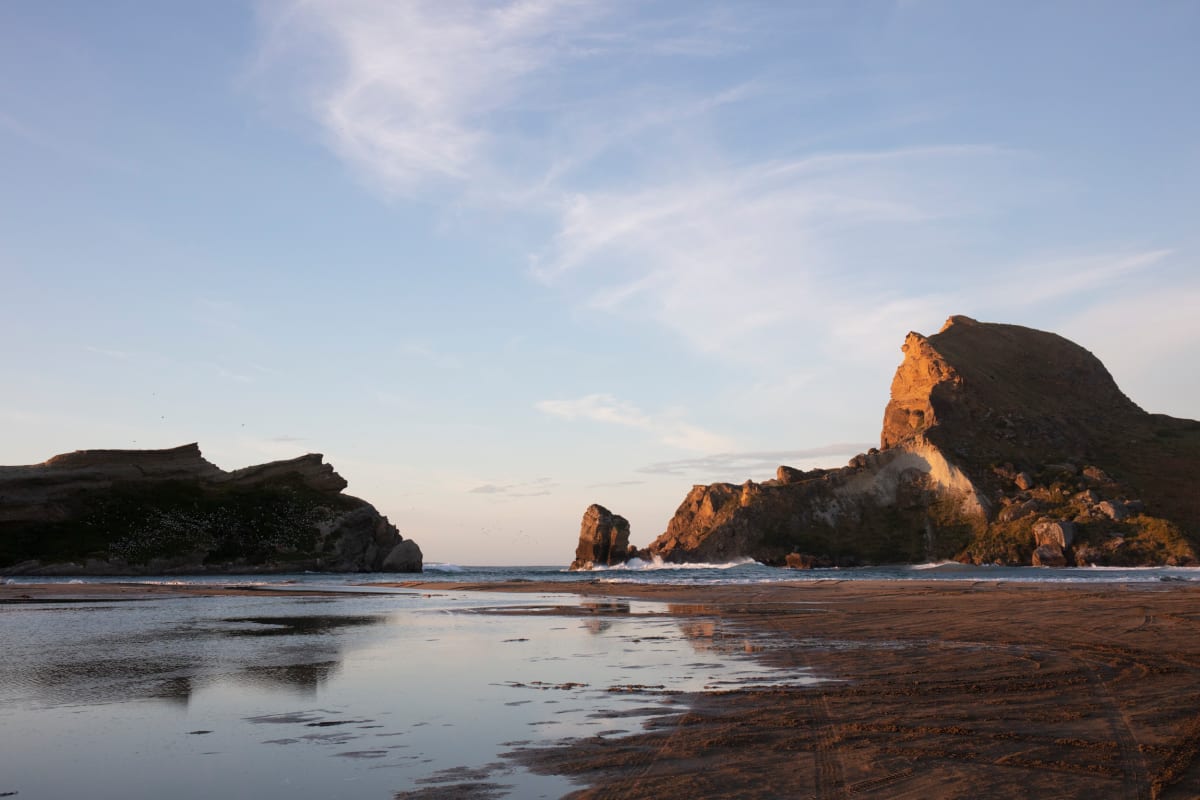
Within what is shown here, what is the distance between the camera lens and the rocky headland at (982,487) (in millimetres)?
79625

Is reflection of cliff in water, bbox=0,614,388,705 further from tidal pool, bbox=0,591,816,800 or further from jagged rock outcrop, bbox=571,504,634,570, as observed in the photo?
jagged rock outcrop, bbox=571,504,634,570

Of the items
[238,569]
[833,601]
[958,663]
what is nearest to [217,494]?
[238,569]

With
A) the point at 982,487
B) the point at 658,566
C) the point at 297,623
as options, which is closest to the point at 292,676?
the point at 297,623

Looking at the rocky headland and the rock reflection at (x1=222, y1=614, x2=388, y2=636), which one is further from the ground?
the rocky headland

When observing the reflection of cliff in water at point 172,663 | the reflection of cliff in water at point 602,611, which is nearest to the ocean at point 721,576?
the reflection of cliff in water at point 602,611

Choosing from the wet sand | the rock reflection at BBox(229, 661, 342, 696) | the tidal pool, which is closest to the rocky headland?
the wet sand

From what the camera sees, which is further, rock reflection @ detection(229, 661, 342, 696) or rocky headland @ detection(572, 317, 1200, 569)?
rocky headland @ detection(572, 317, 1200, 569)

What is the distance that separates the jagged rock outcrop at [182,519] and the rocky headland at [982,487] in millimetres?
31331

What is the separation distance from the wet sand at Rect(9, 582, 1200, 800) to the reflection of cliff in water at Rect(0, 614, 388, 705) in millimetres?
6013

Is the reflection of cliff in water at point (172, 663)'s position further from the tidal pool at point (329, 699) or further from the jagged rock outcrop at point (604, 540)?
the jagged rock outcrop at point (604, 540)

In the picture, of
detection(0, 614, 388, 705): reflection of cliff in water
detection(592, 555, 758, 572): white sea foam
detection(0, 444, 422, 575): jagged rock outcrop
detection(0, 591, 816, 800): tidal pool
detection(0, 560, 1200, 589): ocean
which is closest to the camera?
detection(0, 591, 816, 800): tidal pool

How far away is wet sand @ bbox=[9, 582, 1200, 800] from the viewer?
6703mm

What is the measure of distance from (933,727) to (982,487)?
88.9 metres

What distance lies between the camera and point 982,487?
89312 mm
